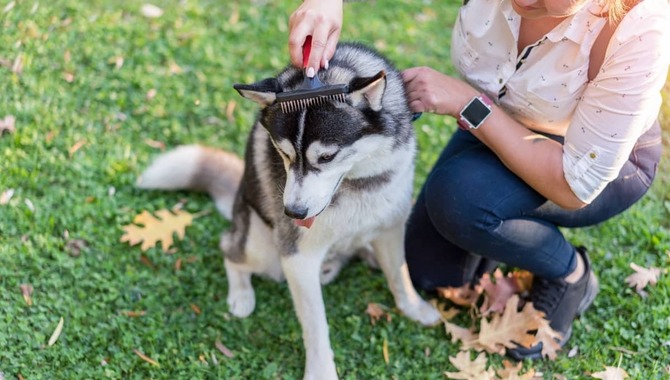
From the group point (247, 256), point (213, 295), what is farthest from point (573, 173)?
point (213, 295)

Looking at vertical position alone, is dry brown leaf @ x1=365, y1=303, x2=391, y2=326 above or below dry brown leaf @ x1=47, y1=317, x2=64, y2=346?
below

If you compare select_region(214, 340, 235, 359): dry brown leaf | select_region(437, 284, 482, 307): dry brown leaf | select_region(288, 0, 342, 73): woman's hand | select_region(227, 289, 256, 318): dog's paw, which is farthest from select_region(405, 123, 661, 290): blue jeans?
select_region(214, 340, 235, 359): dry brown leaf

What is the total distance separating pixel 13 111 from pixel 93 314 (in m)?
1.54

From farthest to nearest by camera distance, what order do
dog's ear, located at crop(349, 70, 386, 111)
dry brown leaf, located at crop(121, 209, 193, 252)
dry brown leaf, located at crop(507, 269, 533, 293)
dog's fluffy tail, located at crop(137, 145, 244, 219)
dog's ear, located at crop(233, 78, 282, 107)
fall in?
dog's fluffy tail, located at crop(137, 145, 244, 219) < dry brown leaf, located at crop(121, 209, 193, 252) < dry brown leaf, located at crop(507, 269, 533, 293) < dog's ear, located at crop(233, 78, 282, 107) < dog's ear, located at crop(349, 70, 386, 111)

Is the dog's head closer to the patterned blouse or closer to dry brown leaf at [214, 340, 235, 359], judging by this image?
the patterned blouse

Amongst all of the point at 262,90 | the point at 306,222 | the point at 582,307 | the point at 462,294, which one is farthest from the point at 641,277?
the point at 262,90

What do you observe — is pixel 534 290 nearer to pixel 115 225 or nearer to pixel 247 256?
pixel 247 256

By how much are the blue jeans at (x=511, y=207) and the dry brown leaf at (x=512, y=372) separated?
1.41ft

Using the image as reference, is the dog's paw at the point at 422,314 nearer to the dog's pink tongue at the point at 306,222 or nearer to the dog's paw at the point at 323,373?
the dog's paw at the point at 323,373

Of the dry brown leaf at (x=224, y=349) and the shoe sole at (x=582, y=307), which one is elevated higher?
the shoe sole at (x=582, y=307)

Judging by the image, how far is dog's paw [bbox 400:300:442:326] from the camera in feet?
10.6

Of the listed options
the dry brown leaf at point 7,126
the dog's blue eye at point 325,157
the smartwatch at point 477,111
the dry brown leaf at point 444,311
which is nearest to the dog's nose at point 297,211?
the dog's blue eye at point 325,157

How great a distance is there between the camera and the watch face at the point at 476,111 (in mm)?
2648

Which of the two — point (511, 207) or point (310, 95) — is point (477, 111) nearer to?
point (511, 207)
